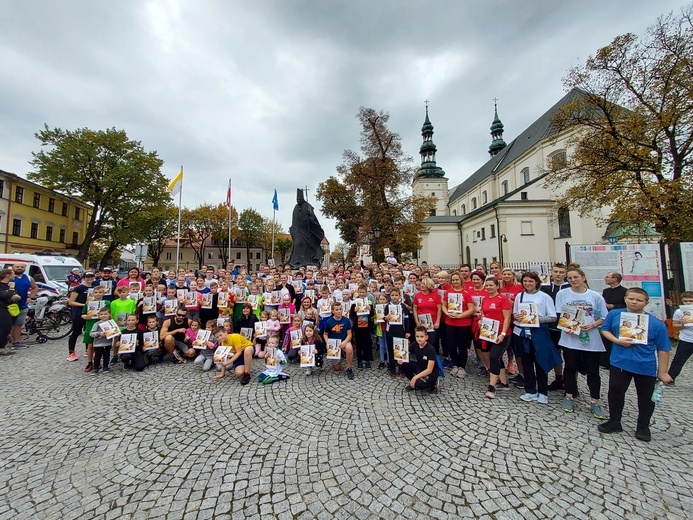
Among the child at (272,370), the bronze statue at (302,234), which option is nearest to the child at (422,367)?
the child at (272,370)

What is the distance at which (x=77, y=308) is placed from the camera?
6.81 meters

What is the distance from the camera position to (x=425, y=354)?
196 inches

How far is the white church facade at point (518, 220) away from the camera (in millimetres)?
32756

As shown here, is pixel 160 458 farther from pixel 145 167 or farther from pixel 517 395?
pixel 145 167

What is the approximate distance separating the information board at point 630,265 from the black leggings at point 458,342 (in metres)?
5.04

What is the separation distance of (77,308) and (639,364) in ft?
33.7

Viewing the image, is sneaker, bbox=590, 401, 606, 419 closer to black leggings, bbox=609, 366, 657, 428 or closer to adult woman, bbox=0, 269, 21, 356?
black leggings, bbox=609, 366, 657, 428

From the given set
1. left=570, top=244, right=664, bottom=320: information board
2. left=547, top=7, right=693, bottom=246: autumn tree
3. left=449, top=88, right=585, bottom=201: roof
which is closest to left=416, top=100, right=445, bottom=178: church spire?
left=449, top=88, right=585, bottom=201: roof

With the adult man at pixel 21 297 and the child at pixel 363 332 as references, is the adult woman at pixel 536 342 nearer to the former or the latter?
the child at pixel 363 332

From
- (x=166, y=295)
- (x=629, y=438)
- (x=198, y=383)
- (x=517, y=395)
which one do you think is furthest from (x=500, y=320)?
(x=166, y=295)

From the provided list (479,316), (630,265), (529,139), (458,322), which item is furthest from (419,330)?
(529,139)

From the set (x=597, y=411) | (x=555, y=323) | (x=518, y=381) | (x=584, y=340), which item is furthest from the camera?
(x=518, y=381)

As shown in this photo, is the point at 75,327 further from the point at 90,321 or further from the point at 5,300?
the point at 5,300

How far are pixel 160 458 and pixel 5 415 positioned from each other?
3065 mm
